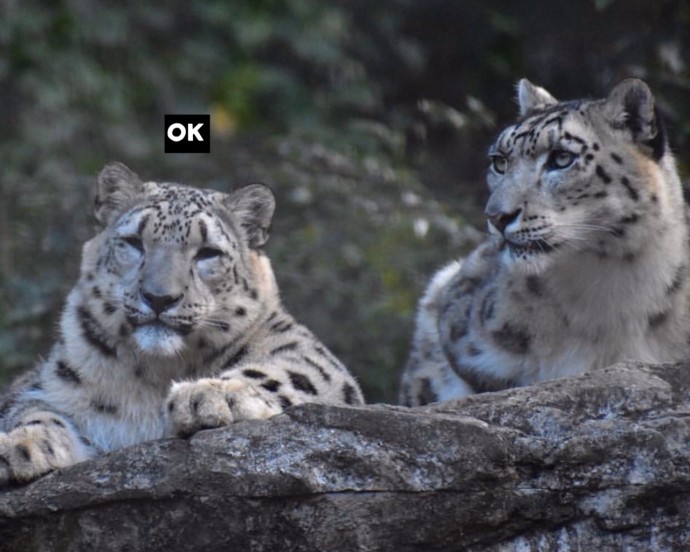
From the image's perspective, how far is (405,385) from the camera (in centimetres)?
708

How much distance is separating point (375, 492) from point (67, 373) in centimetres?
146

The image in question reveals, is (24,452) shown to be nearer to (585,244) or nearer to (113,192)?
(113,192)

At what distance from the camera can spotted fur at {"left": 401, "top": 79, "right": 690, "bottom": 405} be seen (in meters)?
5.83

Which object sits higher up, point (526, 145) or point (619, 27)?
point (619, 27)

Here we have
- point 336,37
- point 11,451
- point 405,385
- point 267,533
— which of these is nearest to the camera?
point 267,533

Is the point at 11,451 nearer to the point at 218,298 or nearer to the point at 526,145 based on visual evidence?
the point at 218,298

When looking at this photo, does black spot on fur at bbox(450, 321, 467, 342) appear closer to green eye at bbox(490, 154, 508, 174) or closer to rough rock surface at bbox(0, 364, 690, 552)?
green eye at bbox(490, 154, 508, 174)

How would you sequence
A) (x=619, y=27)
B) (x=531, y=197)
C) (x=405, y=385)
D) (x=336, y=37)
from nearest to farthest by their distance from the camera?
(x=531, y=197)
(x=405, y=385)
(x=619, y=27)
(x=336, y=37)

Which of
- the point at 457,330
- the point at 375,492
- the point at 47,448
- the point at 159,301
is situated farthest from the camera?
the point at 457,330

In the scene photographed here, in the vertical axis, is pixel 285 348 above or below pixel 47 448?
above

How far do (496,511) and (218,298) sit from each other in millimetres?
1476

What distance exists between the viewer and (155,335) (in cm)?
539

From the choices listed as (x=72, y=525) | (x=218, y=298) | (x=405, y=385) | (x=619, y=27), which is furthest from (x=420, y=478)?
(x=619, y=27)

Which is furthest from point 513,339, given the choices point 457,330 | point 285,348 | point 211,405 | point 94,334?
point 211,405
